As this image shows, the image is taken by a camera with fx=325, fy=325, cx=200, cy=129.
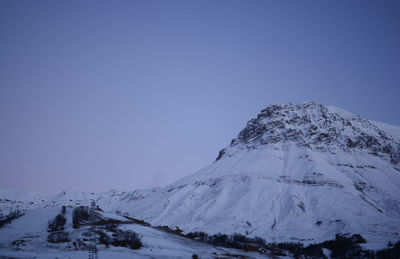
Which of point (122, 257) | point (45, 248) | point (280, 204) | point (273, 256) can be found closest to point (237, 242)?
point (273, 256)

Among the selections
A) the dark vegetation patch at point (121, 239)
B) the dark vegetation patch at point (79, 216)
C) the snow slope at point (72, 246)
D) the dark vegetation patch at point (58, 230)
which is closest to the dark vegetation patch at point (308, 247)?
the snow slope at point (72, 246)

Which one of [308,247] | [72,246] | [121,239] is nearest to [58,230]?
[72,246]

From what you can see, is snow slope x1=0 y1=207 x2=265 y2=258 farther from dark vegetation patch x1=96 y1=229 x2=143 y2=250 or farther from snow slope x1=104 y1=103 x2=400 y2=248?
snow slope x1=104 y1=103 x2=400 y2=248

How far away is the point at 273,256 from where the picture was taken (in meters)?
116

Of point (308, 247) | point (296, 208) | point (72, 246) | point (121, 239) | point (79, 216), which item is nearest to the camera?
point (72, 246)

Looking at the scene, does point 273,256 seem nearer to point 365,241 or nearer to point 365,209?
point 365,241

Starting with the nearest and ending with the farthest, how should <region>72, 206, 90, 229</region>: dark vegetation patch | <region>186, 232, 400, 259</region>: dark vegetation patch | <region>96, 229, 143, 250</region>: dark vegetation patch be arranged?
<region>96, 229, 143, 250</region>: dark vegetation patch
<region>186, 232, 400, 259</region>: dark vegetation patch
<region>72, 206, 90, 229</region>: dark vegetation patch

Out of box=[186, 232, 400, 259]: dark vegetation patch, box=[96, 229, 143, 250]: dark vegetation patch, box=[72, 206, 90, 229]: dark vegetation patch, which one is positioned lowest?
box=[186, 232, 400, 259]: dark vegetation patch

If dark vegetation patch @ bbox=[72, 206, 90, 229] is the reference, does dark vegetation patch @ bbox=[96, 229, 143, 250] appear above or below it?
below

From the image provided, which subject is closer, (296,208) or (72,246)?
(72,246)

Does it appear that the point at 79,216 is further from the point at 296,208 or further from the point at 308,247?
the point at 296,208

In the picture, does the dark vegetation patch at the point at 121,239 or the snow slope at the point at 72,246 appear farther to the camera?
the dark vegetation patch at the point at 121,239

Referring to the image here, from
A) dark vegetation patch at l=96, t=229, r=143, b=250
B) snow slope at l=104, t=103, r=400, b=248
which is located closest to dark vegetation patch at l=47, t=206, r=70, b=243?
dark vegetation patch at l=96, t=229, r=143, b=250

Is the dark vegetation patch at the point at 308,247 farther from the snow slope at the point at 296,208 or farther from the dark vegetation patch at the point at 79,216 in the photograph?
the dark vegetation patch at the point at 79,216
